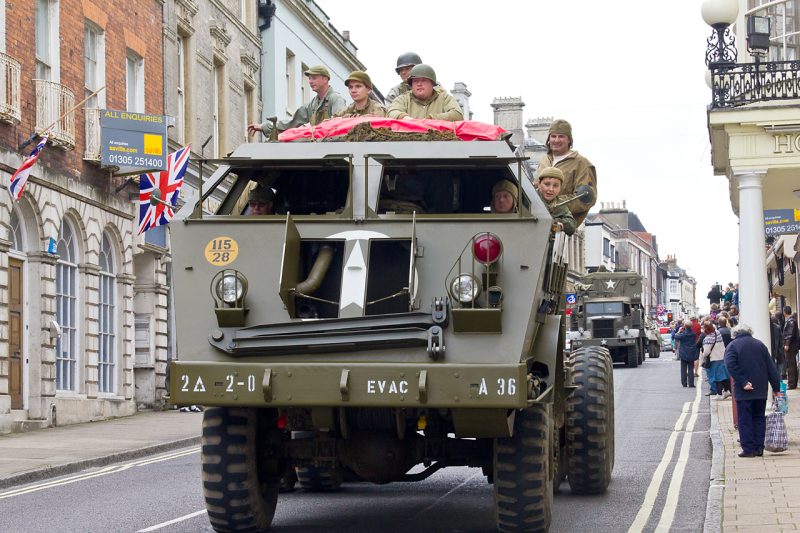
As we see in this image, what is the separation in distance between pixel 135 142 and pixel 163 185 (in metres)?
0.99

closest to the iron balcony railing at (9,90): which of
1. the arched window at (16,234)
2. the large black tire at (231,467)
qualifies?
the arched window at (16,234)

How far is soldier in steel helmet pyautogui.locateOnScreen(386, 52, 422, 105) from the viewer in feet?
38.5

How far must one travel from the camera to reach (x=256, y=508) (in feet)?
29.4

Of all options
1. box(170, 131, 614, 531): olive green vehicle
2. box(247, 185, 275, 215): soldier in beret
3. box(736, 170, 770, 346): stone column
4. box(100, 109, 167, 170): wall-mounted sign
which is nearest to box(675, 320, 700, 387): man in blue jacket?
box(736, 170, 770, 346): stone column

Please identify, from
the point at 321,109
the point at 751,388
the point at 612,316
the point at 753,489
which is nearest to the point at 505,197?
the point at 321,109

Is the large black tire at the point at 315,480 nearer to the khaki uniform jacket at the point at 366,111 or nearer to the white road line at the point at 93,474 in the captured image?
the white road line at the point at 93,474

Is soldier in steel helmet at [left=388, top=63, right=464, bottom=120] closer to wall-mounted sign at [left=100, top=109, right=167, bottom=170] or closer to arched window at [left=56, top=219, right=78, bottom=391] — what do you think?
arched window at [left=56, top=219, right=78, bottom=391]

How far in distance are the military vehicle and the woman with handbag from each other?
15261 millimetres

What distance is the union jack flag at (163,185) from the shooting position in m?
24.3

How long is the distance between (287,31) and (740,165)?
22572mm

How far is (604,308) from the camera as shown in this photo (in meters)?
45.9

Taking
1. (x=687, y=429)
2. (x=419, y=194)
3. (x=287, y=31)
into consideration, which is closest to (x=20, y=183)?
(x=687, y=429)

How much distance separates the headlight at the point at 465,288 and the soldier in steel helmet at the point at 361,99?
2709 millimetres

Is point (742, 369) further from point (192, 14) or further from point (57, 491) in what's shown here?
point (192, 14)
